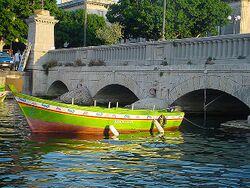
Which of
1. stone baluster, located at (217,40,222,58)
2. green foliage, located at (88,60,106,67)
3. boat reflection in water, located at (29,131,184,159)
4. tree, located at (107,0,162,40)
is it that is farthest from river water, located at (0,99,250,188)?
tree, located at (107,0,162,40)

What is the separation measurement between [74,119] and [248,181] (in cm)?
862

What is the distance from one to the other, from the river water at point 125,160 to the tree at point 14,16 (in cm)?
3529

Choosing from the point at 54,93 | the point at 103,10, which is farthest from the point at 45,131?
the point at 103,10

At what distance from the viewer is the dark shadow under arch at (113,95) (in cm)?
3095

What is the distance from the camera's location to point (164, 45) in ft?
77.6

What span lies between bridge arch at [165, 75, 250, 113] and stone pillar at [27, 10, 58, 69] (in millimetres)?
17506

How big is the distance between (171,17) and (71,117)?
101 feet

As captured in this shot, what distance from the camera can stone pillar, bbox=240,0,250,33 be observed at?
6188 cm

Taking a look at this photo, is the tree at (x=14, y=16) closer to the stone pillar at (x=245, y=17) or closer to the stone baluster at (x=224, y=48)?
the stone pillar at (x=245, y=17)

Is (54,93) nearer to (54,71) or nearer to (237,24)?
(54,71)

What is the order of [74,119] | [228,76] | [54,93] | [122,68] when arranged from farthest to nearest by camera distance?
[54,93], [122,68], [228,76], [74,119]

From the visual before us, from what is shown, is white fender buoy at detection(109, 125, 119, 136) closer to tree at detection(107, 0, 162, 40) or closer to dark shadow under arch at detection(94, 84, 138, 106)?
dark shadow under arch at detection(94, 84, 138, 106)

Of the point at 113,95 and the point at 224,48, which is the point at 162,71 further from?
the point at 113,95

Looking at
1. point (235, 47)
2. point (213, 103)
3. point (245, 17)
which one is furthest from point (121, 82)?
point (245, 17)
